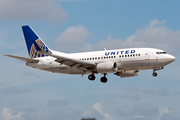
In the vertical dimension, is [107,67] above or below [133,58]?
below

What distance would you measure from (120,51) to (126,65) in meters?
2.96

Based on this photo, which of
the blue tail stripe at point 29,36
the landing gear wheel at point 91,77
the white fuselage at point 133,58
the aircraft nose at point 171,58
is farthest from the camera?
the blue tail stripe at point 29,36

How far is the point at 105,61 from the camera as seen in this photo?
196 ft

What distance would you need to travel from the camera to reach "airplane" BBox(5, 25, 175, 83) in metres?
57.3

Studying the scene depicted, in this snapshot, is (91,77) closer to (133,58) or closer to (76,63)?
(76,63)

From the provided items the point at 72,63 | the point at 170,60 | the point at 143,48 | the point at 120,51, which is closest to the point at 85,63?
the point at 72,63

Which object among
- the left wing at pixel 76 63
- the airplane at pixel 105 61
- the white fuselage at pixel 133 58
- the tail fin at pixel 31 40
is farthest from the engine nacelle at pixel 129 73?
the tail fin at pixel 31 40

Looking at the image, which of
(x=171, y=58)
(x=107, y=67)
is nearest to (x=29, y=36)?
(x=107, y=67)

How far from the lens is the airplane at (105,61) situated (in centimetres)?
5734

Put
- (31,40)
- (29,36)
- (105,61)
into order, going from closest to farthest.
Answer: (105,61) → (31,40) → (29,36)

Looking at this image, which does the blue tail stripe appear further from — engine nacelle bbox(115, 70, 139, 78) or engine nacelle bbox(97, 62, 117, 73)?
engine nacelle bbox(115, 70, 139, 78)

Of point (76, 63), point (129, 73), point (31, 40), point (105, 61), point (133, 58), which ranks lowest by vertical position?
point (129, 73)

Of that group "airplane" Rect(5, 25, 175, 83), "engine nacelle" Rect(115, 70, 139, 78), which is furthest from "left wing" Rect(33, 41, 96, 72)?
"engine nacelle" Rect(115, 70, 139, 78)

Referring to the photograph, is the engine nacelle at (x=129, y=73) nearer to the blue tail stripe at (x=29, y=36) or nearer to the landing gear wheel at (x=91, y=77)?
the landing gear wheel at (x=91, y=77)
